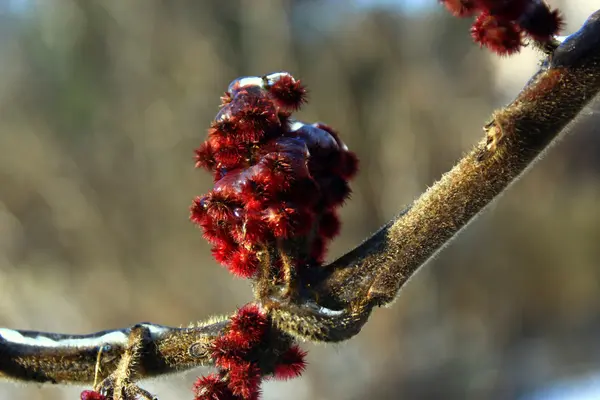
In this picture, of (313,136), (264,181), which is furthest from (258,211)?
(313,136)

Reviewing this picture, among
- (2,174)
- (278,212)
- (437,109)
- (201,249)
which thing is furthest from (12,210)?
(278,212)

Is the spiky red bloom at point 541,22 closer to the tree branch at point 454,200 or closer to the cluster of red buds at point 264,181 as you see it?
the tree branch at point 454,200

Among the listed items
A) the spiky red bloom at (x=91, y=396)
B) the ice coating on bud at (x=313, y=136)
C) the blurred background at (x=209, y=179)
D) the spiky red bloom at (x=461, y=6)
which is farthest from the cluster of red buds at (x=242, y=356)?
the blurred background at (x=209, y=179)

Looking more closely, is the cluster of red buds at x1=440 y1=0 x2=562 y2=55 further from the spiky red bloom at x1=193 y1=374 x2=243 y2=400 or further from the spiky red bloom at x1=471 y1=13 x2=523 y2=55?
the spiky red bloom at x1=193 y1=374 x2=243 y2=400

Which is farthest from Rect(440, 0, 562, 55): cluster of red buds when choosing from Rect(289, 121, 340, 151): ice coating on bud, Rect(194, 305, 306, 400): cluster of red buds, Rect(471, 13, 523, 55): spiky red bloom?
Rect(194, 305, 306, 400): cluster of red buds

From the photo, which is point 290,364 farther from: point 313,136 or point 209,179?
point 209,179

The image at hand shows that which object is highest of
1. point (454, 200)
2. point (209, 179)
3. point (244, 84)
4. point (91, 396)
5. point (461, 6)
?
→ point (209, 179)
